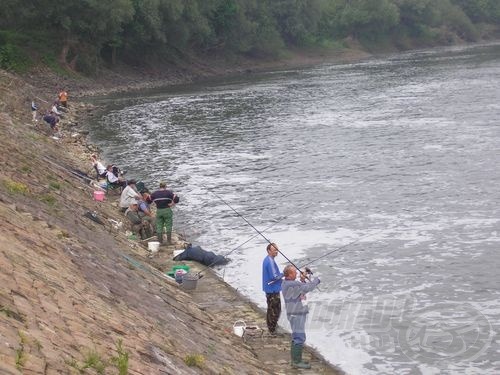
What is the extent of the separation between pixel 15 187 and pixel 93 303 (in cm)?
575

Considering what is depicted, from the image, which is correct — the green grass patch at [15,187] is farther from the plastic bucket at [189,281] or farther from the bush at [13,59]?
the bush at [13,59]

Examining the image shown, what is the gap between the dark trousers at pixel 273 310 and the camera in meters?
12.7

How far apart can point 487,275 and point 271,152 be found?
60.3 ft

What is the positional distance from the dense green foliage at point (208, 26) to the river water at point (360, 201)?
17398 millimetres

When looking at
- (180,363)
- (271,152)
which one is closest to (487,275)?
(180,363)

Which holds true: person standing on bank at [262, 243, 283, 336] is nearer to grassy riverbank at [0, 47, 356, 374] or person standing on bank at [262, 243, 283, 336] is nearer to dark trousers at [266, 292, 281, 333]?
dark trousers at [266, 292, 281, 333]

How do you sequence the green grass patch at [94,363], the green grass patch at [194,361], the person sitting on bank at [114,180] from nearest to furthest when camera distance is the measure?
1. the green grass patch at [94,363]
2. the green grass patch at [194,361]
3. the person sitting on bank at [114,180]

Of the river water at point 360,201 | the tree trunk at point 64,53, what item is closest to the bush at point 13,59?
the tree trunk at point 64,53

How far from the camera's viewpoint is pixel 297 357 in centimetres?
1155

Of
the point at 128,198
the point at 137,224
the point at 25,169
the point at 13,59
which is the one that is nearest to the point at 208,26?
the point at 13,59

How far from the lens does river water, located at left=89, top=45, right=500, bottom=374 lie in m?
13.2

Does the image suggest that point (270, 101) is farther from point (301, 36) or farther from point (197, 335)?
point (301, 36)

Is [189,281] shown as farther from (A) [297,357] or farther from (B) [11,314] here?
(B) [11,314]

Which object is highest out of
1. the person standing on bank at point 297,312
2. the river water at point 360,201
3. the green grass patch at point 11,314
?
the green grass patch at point 11,314
